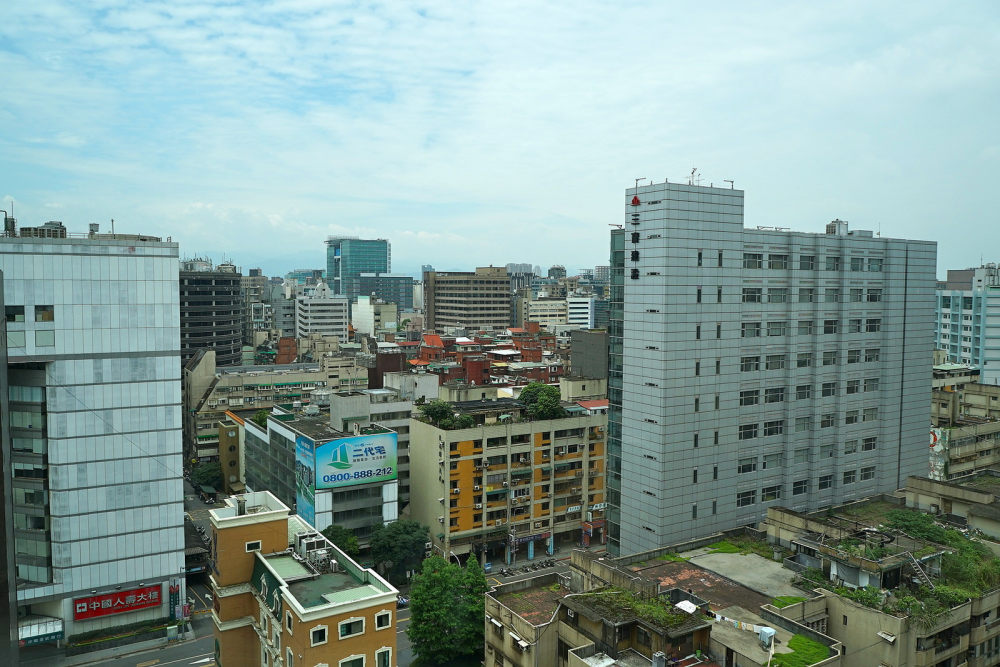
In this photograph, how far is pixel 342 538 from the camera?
54938mm

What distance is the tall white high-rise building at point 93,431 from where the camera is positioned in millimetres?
46188

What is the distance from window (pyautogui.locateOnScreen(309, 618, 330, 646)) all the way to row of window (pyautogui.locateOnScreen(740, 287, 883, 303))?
27.0 meters

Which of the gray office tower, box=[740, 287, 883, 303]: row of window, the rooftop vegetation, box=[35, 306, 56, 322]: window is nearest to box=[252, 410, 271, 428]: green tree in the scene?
box=[35, 306, 56, 322]: window

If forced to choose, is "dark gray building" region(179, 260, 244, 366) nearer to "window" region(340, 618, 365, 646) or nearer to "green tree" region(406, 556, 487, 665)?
"green tree" region(406, 556, 487, 665)

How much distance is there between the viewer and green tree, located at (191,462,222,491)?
8306 centimetres

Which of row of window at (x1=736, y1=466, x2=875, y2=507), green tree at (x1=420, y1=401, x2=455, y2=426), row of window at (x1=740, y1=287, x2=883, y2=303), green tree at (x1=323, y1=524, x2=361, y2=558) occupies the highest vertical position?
row of window at (x1=740, y1=287, x2=883, y2=303)

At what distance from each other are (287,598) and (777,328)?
1359 inches

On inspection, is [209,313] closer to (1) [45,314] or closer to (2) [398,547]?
(1) [45,314]

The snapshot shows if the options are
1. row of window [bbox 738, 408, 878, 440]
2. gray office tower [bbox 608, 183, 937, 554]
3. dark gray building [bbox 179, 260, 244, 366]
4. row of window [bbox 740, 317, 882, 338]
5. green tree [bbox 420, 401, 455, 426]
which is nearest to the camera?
gray office tower [bbox 608, 183, 937, 554]

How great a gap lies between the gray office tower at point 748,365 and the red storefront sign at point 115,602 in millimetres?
32359

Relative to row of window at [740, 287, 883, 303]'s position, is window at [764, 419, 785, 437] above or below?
below

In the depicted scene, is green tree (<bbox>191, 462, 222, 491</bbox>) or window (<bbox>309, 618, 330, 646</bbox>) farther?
green tree (<bbox>191, 462, 222, 491</bbox>)

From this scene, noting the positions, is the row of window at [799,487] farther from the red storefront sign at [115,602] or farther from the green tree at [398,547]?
the red storefront sign at [115,602]

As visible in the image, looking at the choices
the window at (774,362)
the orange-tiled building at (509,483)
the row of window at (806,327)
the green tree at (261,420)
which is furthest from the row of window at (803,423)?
the green tree at (261,420)
